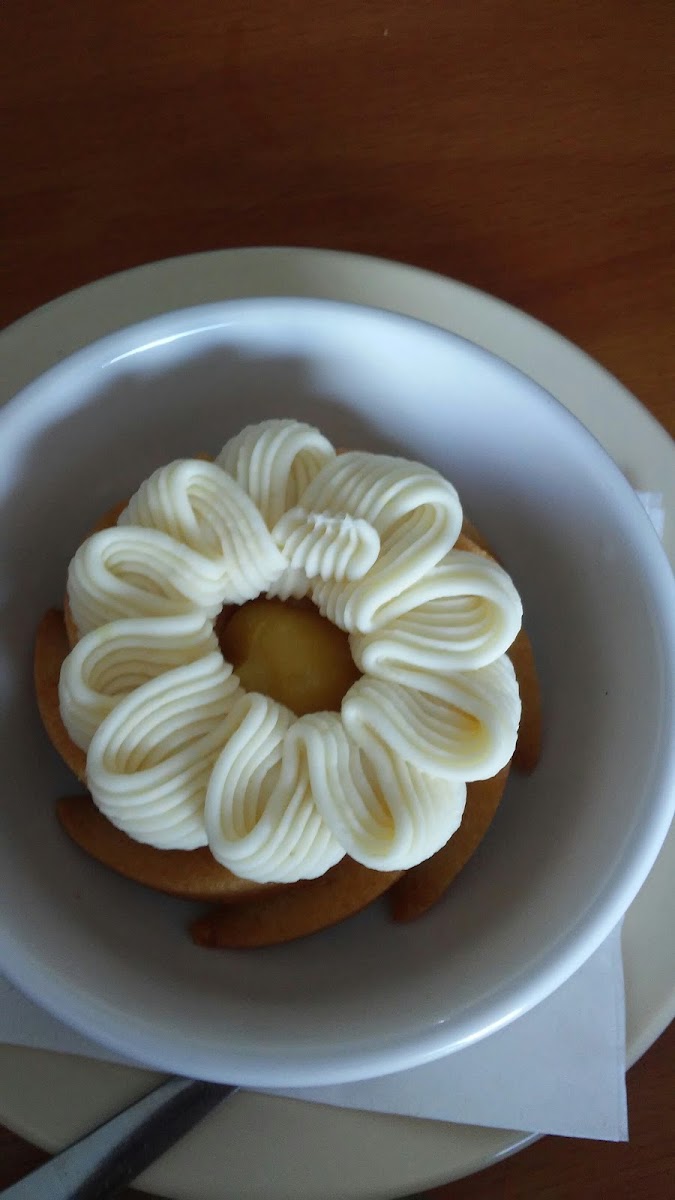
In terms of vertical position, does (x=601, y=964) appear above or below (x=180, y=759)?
below

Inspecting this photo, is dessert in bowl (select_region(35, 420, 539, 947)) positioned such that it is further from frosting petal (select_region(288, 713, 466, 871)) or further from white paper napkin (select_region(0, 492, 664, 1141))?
white paper napkin (select_region(0, 492, 664, 1141))

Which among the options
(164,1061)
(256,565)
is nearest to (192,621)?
(256,565)

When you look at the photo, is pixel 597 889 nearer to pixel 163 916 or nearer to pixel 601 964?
pixel 601 964

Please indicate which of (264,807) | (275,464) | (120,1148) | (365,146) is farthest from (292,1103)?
(365,146)

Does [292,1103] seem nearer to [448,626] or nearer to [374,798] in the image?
[374,798]

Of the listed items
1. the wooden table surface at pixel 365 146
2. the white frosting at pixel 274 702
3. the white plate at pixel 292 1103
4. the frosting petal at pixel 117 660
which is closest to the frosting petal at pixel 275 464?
the white frosting at pixel 274 702

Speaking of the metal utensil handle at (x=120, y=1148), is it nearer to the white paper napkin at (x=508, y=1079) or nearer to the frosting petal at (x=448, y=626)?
the white paper napkin at (x=508, y=1079)
